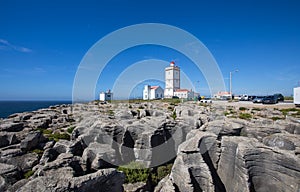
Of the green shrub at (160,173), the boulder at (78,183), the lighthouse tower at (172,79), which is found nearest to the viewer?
the boulder at (78,183)

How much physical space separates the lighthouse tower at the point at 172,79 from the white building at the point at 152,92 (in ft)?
11.0

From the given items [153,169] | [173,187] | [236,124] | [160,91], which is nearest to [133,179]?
[153,169]

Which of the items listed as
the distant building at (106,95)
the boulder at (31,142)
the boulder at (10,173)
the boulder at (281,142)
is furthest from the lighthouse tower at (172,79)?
the boulder at (10,173)

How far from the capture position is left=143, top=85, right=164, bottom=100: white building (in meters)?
72.8

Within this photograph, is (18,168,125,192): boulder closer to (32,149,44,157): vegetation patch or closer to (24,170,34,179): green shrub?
(24,170,34,179): green shrub

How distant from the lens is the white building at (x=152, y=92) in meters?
72.8

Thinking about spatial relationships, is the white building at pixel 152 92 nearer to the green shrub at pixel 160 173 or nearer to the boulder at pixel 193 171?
Result: the green shrub at pixel 160 173

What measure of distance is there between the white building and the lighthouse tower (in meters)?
3.34

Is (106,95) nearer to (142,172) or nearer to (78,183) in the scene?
(142,172)

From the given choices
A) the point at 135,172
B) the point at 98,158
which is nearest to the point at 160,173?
the point at 135,172

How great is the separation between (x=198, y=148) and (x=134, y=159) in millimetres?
3802

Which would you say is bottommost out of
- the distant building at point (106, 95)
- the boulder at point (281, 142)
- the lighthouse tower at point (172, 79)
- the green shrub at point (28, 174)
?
the green shrub at point (28, 174)

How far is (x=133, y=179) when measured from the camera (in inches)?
293

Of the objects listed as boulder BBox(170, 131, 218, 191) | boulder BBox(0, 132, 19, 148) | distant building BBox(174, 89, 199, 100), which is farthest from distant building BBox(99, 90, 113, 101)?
boulder BBox(170, 131, 218, 191)
